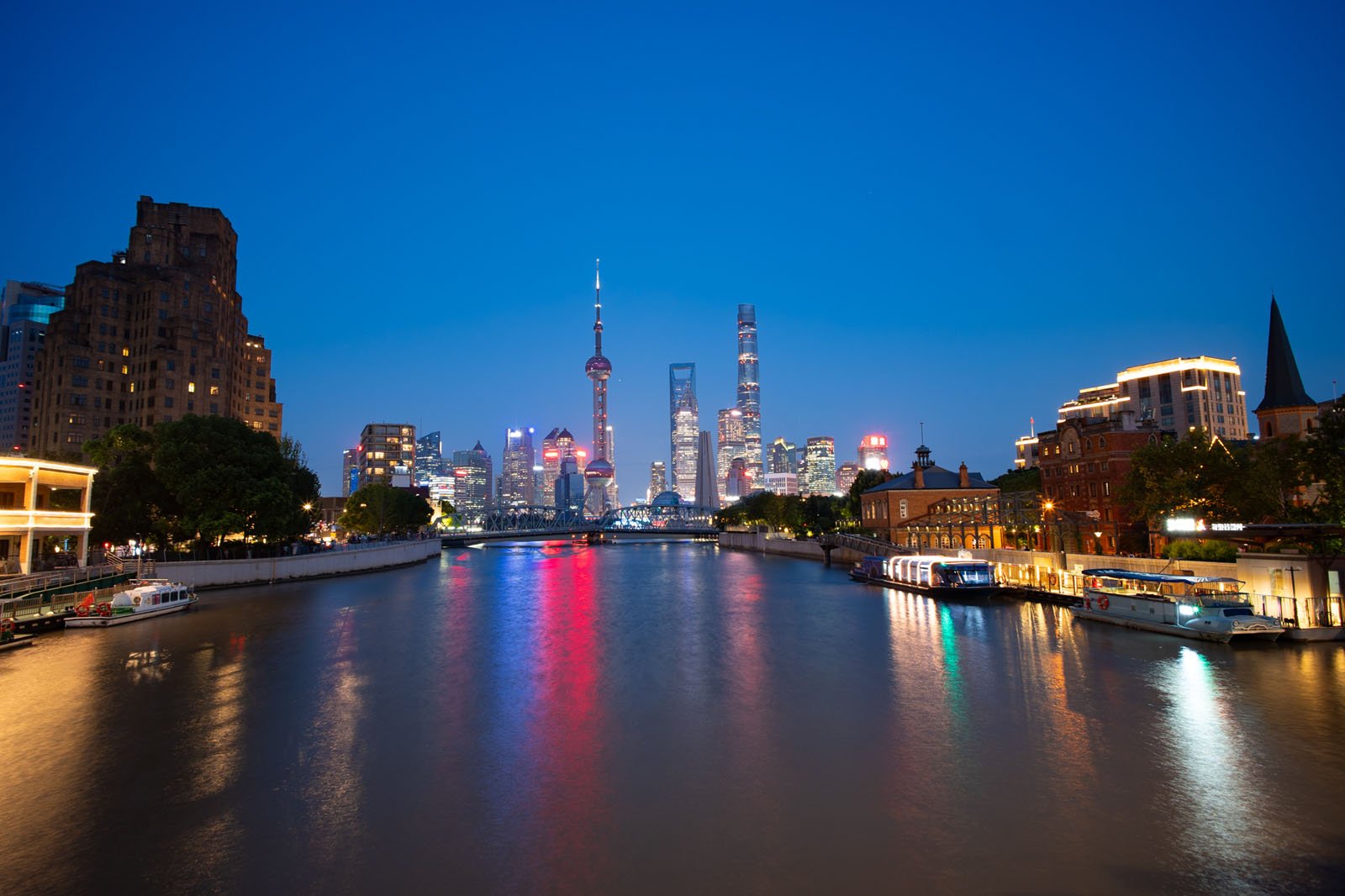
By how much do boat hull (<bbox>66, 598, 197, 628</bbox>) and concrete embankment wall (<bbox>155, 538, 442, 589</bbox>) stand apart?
18.0 m

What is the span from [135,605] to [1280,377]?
383ft

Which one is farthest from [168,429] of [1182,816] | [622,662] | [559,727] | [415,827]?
[1182,816]

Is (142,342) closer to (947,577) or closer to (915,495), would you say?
(915,495)

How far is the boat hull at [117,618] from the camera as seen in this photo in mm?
48594

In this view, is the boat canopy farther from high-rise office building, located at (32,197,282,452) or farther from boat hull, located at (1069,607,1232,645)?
high-rise office building, located at (32,197,282,452)

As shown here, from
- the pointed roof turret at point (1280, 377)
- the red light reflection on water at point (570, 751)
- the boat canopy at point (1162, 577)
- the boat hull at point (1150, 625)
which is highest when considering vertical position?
the pointed roof turret at point (1280, 377)

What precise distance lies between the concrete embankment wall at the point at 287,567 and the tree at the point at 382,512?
20.4m

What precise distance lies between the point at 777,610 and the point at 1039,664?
88.2ft

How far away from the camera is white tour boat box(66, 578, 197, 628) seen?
4906 cm

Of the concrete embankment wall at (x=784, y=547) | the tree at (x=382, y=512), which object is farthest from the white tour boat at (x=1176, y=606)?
the tree at (x=382, y=512)

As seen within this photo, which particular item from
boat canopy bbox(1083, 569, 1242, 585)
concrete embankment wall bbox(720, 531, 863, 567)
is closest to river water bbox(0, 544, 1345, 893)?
boat canopy bbox(1083, 569, 1242, 585)

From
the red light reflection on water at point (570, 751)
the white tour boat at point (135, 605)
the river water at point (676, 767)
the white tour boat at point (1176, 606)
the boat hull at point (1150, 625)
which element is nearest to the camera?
the river water at point (676, 767)

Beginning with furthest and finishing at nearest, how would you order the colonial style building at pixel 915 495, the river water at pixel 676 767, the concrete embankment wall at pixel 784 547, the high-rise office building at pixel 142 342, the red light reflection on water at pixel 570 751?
the concrete embankment wall at pixel 784 547 < the high-rise office building at pixel 142 342 < the colonial style building at pixel 915 495 < the red light reflection on water at pixel 570 751 < the river water at pixel 676 767

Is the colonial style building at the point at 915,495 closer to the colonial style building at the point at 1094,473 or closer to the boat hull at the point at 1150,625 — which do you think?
the colonial style building at the point at 1094,473
